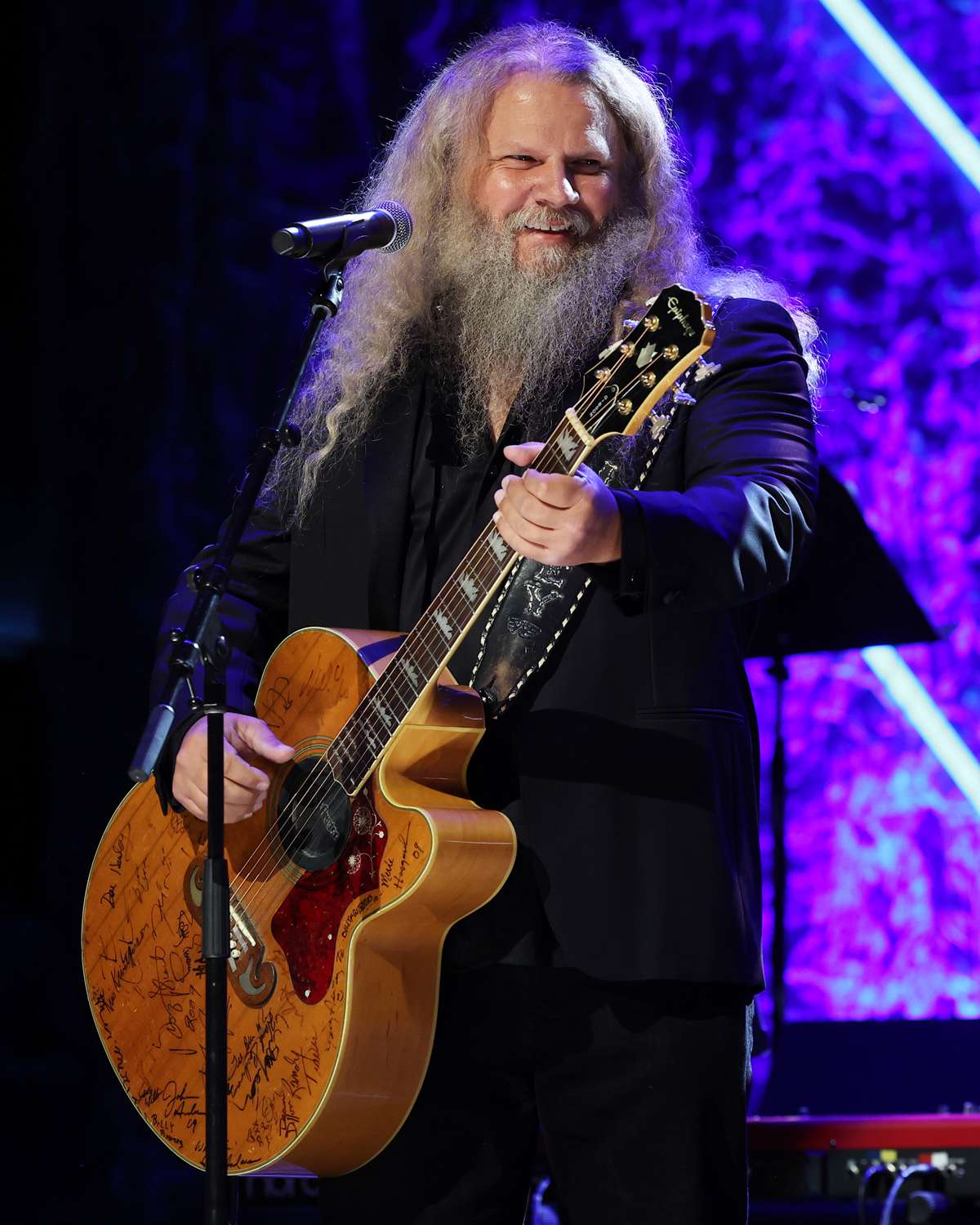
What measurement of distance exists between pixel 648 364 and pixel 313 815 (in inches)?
31.2

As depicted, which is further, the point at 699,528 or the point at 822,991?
the point at 822,991

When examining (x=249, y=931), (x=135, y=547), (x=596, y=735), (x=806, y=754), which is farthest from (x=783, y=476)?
(x=806, y=754)

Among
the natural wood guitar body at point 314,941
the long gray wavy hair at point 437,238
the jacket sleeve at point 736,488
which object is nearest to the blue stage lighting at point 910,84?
the long gray wavy hair at point 437,238

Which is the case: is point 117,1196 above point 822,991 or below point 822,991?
below

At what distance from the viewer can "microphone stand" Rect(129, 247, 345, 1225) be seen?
1791mm

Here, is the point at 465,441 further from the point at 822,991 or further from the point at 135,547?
the point at 822,991

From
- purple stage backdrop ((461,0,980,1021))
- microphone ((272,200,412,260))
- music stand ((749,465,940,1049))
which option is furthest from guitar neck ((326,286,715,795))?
purple stage backdrop ((461,0,980,1021))

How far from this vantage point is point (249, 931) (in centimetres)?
226

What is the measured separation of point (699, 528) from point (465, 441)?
27.5 inches

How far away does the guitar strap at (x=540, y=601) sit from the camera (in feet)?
6.95

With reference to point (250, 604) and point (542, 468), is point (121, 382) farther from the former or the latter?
point (542, 468)

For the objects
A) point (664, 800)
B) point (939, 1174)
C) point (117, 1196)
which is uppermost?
point (664, 800)

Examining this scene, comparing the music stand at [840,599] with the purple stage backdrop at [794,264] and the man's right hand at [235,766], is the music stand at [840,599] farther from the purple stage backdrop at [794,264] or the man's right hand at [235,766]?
the man's right hand at [235,766]

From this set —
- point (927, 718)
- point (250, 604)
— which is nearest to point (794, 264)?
point (927, 718)
